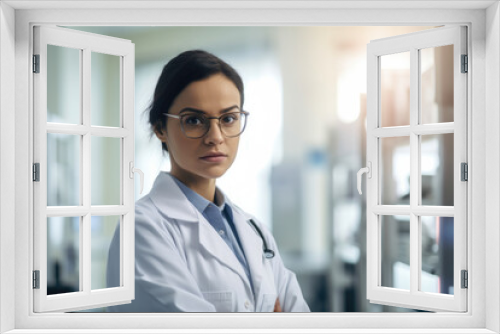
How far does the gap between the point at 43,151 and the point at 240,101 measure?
44.3 inches

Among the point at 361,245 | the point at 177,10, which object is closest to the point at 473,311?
the point at 361,245

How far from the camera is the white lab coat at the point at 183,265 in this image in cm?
252

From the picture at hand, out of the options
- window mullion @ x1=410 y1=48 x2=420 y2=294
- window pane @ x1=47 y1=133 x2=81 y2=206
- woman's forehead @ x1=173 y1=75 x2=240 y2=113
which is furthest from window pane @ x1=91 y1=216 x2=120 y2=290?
window mullion @ x1=410 y1=48 x2=420 y2=294

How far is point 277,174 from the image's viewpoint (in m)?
2.95

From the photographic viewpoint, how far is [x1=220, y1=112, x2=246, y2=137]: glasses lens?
278 cm

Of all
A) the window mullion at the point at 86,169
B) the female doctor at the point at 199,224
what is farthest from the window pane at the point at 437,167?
the window mullion at the point at 86,169

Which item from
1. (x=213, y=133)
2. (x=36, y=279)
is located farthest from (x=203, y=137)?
(x=36, y=279)

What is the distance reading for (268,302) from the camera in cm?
273

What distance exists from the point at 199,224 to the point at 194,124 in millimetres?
557

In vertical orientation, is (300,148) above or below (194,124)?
below

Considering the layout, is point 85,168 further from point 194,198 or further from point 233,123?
point 233,123

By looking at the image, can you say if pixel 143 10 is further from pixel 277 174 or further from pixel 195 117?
pixel 277 174

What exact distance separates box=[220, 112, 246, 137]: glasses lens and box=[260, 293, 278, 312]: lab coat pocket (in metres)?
0.93

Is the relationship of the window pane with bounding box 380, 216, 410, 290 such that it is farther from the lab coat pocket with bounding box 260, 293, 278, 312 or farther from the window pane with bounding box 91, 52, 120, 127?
the window pane with bounding box 91, 52, 120, 127
